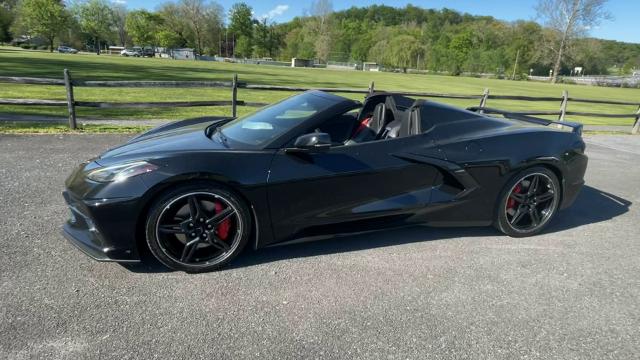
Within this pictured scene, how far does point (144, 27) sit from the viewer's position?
10175cm

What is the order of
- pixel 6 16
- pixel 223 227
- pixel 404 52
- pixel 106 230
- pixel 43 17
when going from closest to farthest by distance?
pixel 106 230 < pixel 223 227 < pixel 43 17 < pixel 6 16 < pixel 404 52

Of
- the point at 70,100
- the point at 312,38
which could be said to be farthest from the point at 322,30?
the point at 70,100

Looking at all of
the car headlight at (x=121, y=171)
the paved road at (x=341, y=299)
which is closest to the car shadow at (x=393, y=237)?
the paved road at (x=341, y=299)

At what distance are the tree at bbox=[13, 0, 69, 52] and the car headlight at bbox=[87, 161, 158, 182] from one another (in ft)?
289

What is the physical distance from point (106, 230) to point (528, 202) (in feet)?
12.0

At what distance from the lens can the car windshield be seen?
10.5 feet

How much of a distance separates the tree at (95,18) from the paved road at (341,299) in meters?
114

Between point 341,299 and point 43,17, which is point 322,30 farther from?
point 341,299

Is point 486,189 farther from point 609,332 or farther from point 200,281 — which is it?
point 200,281

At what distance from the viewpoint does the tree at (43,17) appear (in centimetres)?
7462

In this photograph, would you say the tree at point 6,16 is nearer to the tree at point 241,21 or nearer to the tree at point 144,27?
the tree at point 144,27

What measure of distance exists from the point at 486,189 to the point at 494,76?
299ft

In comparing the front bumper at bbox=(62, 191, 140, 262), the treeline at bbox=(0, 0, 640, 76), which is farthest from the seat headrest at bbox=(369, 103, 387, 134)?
the treeline at bbox=(0, 0, 640, 76)

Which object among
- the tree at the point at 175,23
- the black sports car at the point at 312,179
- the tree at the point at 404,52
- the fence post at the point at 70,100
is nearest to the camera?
the black sports car at the point at 312,179
